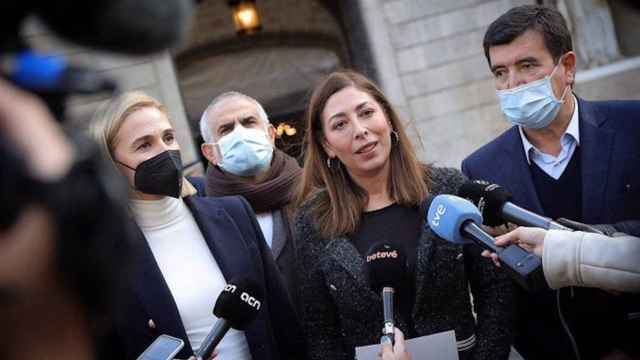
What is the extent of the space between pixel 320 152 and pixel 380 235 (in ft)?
1.74

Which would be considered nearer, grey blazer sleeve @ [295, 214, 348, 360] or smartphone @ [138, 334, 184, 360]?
smartphone @ [138, 334, 184, 360]

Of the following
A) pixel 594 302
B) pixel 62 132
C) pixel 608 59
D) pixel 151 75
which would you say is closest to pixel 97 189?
pixel 62 132

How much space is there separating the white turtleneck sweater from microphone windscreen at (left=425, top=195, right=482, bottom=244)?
0.85 m

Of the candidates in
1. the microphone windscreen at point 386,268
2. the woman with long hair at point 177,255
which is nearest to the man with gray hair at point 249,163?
the woman with long hair at point 177,255

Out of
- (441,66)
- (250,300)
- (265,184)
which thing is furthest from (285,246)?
(441,66)

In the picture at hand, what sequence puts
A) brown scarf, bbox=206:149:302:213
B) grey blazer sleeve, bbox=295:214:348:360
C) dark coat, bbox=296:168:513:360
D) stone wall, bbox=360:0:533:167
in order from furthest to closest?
stone wall, bbox=360:0:533:167 < brown scarf, bbox=206:149:302:213 < grey blazer sleeve, bbox=295:214:348:360 < dark coat, bbox=296:168:513:360

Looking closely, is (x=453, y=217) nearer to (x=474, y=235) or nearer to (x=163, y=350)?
(x=474, y=235)

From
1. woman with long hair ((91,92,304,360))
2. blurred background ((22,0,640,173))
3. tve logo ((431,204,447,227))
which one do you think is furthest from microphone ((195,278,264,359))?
blurred background ((22,0,640,173))

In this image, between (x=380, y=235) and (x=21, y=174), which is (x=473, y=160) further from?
(x=21, y=174)

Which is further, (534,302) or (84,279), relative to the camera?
(534,302)

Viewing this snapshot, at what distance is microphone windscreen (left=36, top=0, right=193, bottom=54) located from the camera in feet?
Result: 2.33

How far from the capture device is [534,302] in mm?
2531

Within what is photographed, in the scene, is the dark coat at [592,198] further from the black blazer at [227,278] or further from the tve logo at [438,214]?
the black blazer at [227,278]

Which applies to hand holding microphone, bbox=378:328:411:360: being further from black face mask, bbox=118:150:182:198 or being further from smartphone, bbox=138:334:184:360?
black face mask, bbox=118:150:182:198
